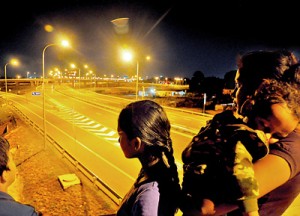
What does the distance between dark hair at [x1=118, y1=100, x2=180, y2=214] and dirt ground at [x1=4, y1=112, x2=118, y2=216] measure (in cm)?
805

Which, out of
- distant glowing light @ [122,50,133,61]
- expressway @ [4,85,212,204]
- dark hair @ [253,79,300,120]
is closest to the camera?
dark hair @ [253,79,300,120]

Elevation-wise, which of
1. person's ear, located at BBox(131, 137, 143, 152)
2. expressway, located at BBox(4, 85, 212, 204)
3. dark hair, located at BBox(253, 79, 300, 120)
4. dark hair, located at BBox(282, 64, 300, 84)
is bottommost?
expressway, located at BBox(4, 85, 212, 204)

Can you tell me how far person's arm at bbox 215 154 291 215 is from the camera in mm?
1277

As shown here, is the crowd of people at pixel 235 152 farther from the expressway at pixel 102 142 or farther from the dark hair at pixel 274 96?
the expressway at pixel 102 142

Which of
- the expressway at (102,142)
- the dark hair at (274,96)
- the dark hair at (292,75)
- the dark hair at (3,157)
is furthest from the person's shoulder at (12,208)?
the expressway at (102,142)

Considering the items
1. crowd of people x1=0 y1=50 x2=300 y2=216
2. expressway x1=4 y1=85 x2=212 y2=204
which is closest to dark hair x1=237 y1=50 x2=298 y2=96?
crowd of people x1=0 y1=50 x2=300 y2=216

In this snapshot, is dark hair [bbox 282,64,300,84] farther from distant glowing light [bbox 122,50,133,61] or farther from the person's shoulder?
distant glowing light [bbox 122,50,133,61]

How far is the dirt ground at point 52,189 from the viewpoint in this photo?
925 cm

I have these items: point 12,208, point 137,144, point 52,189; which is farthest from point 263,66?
point 52,189

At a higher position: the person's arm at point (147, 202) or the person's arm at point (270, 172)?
the person's arm at point (270, 172)

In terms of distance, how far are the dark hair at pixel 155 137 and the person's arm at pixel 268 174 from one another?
33cm

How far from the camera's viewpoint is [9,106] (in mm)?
37562

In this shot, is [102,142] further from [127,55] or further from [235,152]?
[235,152]

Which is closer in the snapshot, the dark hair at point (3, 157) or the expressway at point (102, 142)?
the dark hair at point (3, 157)
